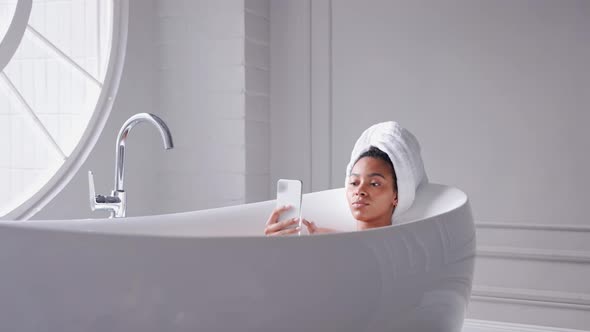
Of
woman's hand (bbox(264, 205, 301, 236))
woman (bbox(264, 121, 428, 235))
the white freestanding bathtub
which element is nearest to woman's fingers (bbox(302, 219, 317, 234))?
woman (bbox(264, 121, 428, 235))

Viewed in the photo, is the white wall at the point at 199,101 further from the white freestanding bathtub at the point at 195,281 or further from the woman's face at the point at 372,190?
the white freestanding bathtub at the point at 195,281

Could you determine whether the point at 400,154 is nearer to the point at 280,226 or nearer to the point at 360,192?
the point at 360,192

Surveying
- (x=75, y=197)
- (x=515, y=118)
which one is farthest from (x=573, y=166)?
(x=75, y=197)

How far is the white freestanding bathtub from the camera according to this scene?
1.20 m

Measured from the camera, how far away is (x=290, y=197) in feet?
6.61

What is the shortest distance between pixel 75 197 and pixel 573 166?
1.83 m

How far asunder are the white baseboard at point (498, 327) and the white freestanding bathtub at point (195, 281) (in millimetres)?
1602

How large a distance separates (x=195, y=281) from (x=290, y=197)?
80 cm

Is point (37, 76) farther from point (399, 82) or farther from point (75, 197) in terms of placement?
point (399, 82)

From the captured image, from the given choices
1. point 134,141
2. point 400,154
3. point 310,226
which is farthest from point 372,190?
point 134,141

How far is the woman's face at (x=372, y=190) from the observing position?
2.19 m

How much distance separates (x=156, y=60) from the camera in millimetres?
3330

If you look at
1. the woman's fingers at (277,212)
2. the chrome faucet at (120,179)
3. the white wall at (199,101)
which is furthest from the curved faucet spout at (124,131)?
the white wall at (199,101)

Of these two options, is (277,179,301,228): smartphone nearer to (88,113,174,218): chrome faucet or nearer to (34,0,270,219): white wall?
(88,113,174,218): chrome faucet
